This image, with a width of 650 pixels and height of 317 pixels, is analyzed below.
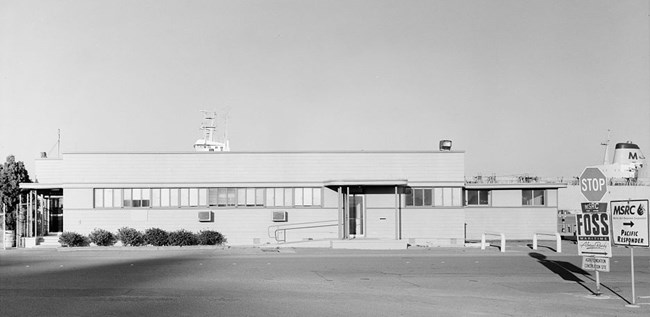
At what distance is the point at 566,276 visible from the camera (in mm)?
22344

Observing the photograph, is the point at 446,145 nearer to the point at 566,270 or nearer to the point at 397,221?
the point at 397,221

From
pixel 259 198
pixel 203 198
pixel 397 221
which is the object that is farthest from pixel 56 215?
pixel 397 221

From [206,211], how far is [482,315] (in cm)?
2494

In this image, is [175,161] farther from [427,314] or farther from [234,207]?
[427,314]

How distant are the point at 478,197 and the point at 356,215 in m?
7.50

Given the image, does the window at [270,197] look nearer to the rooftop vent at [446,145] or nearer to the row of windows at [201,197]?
the row of windows at [201,197]

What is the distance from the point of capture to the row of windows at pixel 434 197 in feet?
125

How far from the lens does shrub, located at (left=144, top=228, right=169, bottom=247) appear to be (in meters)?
35.9

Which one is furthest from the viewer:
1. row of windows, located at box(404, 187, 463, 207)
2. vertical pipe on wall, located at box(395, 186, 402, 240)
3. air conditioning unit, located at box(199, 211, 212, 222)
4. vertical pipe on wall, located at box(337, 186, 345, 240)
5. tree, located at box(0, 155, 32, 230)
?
tree, located at box(0, 155, 32, 230)

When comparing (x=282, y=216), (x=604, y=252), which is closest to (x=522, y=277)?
(x=604, y=252)

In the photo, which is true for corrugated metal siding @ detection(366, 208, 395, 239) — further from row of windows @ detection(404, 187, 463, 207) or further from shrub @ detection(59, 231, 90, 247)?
shrub @ detection(59, 231, 90, 247)

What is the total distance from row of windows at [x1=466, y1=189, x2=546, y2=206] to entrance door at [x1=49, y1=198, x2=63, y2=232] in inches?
922

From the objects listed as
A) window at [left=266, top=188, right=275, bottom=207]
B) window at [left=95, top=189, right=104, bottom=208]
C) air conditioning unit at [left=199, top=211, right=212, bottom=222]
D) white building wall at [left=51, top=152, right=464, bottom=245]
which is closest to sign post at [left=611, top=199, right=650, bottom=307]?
white building wall at [left=51, top=152, right=464, bottom=245]

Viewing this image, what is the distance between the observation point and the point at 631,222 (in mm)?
15531
